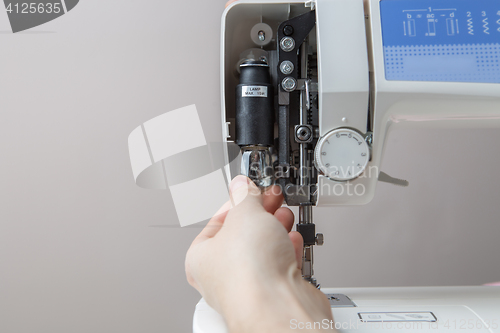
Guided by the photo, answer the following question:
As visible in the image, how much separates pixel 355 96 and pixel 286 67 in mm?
155

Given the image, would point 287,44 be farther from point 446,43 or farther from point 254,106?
point 446,43

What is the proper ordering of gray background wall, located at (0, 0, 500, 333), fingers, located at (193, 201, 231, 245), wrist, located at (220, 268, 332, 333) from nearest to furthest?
wrist, located at (220, 268, 332, 333), fingers, located at (193, 201, 231, 245), gray background wall, located at (0, 0, 500, 333)

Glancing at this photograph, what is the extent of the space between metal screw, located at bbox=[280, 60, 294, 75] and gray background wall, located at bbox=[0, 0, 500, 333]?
847mm

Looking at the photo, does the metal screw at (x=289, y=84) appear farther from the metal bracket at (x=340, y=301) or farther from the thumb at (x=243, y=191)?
the metal bracket at (x=340, y=301)

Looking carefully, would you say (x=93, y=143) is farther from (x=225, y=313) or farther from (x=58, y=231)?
(x=225, y=313)

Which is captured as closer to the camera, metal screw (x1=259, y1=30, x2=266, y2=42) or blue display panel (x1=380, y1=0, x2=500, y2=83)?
blue display panel (x1=380, y1=0, x2=500, y2=83)

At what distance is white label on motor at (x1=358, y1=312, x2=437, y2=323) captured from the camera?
740mm

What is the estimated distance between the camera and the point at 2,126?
1568 millimetres

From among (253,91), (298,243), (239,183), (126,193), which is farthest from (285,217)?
(126,193)

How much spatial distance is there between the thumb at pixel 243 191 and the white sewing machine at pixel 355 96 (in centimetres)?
5

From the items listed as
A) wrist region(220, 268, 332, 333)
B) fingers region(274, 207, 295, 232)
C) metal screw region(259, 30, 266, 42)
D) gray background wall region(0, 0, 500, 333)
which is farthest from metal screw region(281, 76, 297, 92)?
gray background wall region(0, 0, 500, 333)

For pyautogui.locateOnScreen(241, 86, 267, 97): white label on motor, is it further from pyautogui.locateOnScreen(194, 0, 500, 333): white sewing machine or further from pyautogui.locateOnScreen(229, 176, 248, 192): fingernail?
pyautogui.locateOnScreen(229, 176, 248, 192): fingernail

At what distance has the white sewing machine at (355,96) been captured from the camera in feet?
2.47

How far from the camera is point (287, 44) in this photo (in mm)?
819
